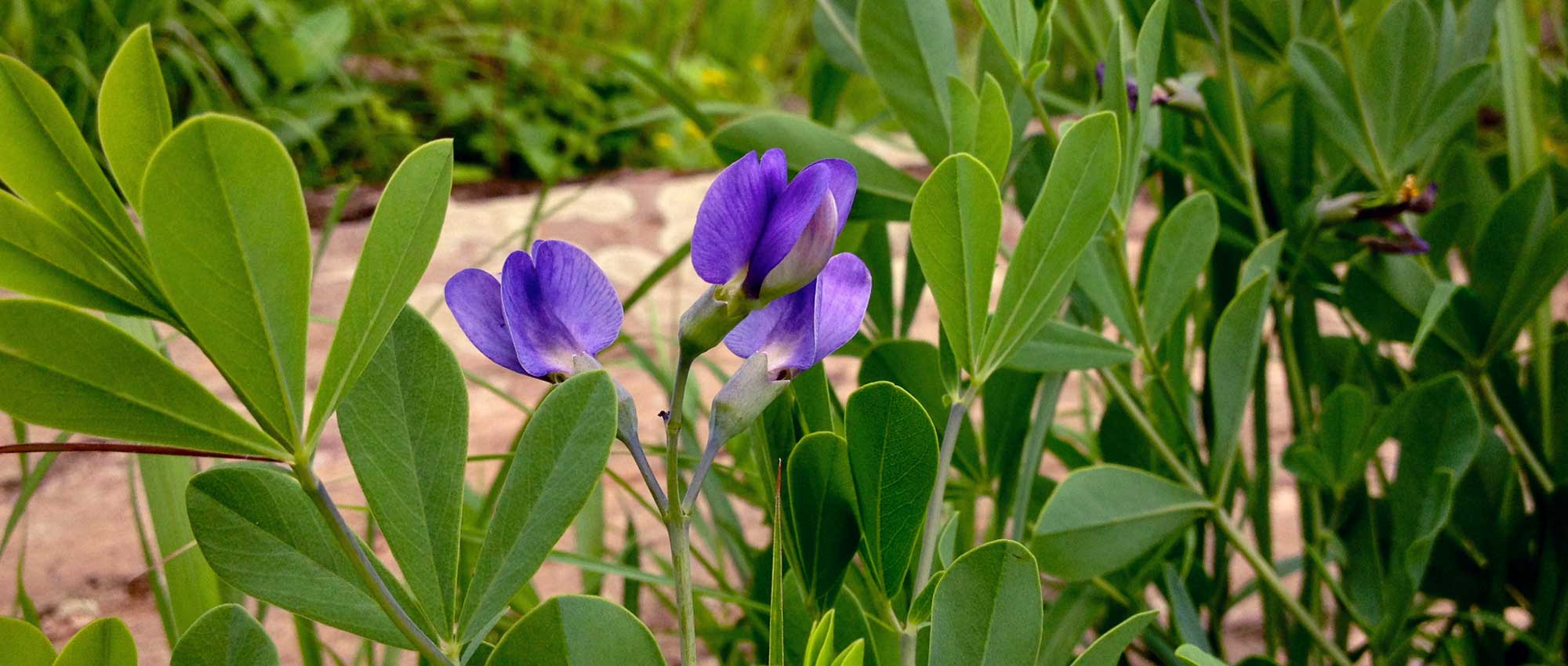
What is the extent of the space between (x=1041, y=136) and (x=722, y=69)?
114 inches

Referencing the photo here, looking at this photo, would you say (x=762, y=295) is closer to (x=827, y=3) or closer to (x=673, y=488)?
A: (x=673, y=488)

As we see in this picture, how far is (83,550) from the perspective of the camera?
0.98 metres

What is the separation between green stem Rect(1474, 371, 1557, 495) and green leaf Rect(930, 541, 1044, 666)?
0.37 m

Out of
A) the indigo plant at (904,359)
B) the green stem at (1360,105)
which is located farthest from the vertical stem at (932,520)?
the green stem at (1360,105)

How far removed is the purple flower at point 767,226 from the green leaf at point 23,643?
0.15 metres

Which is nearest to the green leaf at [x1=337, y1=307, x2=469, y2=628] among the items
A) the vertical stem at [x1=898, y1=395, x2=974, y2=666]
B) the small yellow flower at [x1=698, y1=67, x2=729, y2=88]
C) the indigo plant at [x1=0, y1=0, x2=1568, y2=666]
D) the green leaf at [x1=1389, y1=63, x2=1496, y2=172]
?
the indigo plant at [x1=0, y1=0, x2=1568, y2=666]

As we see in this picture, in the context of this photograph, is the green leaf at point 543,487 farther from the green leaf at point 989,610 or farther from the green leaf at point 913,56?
the green leaf at point 913,56

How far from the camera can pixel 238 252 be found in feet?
0.64

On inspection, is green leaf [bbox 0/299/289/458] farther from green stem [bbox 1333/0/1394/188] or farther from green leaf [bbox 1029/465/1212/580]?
green stem [bbox 1333/0/1394/188]

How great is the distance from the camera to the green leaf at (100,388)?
0.61ft

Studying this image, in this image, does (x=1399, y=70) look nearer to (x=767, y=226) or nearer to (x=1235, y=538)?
(x=1235, y=538)

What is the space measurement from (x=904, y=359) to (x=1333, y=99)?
10.2 inches

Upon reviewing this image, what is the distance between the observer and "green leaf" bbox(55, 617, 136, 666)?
0.24 meters

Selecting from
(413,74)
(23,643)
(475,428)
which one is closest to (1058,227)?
(23,643)
